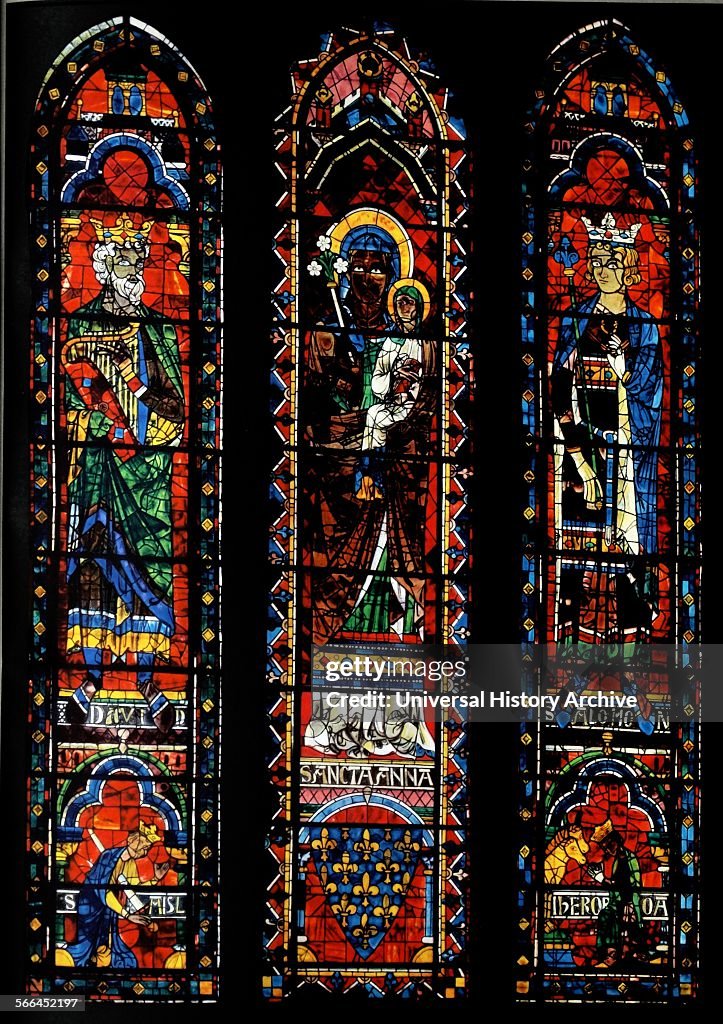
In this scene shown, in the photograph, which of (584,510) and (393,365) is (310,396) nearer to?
(393,365)

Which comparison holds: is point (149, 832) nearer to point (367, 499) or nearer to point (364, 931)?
point (364, 931)

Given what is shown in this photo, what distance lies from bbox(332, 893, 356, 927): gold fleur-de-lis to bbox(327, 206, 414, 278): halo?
7.73ft

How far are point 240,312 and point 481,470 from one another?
108 centimetres

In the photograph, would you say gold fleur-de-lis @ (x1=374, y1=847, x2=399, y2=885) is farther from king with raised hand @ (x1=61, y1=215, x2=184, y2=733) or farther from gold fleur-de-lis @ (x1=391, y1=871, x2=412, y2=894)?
king with raised hand @ (x1=61, y1=215, x2=184, y2=733)

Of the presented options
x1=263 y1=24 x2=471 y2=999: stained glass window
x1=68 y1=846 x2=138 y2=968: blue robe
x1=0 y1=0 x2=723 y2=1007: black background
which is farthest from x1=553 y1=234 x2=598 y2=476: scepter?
x1=68 y1=846 x2=138 y2=968: blue robe

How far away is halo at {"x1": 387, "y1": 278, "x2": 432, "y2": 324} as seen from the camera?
7.20m

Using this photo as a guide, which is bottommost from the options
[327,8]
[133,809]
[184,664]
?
[133,809]

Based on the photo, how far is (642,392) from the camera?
7.28 meters

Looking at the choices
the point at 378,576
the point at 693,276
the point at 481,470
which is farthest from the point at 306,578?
the point at 693,276

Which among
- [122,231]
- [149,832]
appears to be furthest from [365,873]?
[122,231]

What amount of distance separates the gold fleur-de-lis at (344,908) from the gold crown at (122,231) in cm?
256

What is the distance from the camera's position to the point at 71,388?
6.98 meters

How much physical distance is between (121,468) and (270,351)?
0.71m

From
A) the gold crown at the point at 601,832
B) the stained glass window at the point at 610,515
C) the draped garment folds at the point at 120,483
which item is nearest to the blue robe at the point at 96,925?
the draped garment folds at the point at 120,483
